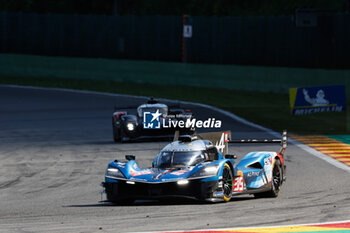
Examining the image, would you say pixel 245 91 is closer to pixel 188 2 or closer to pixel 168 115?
pixel 168 115

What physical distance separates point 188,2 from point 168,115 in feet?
206

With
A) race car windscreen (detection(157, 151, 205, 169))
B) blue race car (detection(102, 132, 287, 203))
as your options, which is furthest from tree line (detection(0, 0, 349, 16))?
race car windscreen (detection(157, 151, 205, 169))

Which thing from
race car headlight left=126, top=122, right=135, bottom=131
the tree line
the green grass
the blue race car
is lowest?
the green grass

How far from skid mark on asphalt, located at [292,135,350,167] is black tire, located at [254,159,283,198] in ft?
17.3

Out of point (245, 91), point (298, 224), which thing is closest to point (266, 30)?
point (245, 91)

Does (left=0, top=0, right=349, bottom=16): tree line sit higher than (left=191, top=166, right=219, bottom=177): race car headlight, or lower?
higher

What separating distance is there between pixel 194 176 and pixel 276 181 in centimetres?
258

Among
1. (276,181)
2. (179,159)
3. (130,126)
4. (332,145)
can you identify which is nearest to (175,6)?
(130,126)

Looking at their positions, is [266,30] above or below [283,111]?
above

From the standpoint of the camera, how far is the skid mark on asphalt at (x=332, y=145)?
75.1ft

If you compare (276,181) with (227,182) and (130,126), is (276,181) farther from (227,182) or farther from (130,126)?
(130,126)

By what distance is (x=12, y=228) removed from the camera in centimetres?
1178

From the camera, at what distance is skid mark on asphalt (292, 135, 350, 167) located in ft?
75.1

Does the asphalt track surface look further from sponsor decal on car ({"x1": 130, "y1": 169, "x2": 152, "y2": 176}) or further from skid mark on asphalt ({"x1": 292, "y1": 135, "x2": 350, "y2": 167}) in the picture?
skid mark on asphalt ({"x1": 292, "y1": 135, "x2": 350, "y2": 167})
